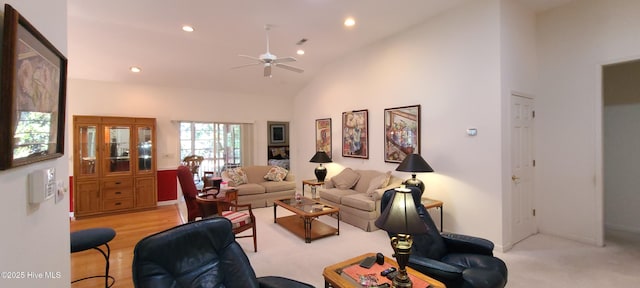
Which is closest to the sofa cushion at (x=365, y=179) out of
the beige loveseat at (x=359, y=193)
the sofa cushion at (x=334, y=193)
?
the beige loveseat at (x=359, y=193)

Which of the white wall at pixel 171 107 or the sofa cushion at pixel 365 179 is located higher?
the white wall at pixel 171 107

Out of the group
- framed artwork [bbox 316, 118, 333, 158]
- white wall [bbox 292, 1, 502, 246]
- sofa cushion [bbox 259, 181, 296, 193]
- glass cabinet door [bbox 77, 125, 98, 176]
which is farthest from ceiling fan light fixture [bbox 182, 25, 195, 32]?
framed artwork [bbox 316, 118, 333, 158]

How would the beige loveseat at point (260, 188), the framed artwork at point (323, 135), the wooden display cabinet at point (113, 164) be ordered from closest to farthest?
the wooden display cabinet at point (113, 164), the beige loveseat at point (260, 188), the framed artwork at point (323, 135)

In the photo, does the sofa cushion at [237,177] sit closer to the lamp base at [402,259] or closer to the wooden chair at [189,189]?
the wooden chair at [189,189]

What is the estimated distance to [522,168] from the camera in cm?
405

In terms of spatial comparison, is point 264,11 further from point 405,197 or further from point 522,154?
point 522,154

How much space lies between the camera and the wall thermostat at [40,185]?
1.18 m

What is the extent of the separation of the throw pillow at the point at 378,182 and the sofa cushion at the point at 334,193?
1.55 ft

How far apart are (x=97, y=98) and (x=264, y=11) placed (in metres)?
4.41

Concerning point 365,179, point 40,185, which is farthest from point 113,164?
point 40,185

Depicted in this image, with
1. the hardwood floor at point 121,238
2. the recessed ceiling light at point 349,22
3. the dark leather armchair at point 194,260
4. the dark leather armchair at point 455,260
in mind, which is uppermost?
the recessed ceiling light at point 349,22

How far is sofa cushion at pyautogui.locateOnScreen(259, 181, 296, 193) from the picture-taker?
6212 millimetres

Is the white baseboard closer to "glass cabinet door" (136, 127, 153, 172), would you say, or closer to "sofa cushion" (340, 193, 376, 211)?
"glass cabinet door" (136, 127, 153, 172)

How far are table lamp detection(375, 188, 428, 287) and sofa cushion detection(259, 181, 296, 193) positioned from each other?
4.58 meters
